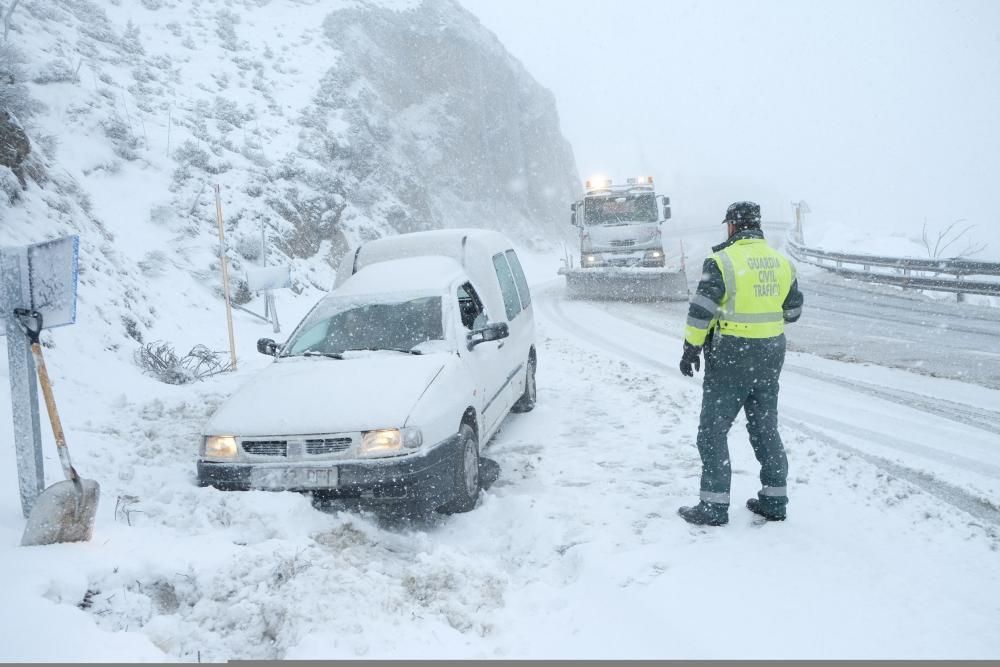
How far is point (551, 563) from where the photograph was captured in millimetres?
3941

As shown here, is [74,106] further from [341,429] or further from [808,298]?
[808,298]

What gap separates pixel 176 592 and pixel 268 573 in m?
0.42

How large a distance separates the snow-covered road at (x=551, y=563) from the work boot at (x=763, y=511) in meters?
0.07

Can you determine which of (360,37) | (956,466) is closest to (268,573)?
(956,466)

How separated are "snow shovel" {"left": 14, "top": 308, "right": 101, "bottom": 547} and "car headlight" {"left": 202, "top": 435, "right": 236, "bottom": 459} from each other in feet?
3.00

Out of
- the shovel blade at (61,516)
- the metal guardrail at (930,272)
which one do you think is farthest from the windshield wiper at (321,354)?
the metal guardrail at (930,272)

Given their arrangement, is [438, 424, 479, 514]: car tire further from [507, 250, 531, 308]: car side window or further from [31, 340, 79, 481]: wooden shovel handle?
[507, 250, 531, 308]: car side window

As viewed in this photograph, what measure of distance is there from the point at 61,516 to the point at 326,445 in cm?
143

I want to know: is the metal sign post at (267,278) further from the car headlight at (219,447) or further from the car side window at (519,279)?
the car headlight at (219,447)

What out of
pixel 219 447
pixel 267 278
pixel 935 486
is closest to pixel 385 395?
pixel 219 447

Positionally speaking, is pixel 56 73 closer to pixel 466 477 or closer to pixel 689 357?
pixel 466 477

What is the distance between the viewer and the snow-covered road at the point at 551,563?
2.92 metres

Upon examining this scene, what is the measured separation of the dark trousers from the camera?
4.07 m

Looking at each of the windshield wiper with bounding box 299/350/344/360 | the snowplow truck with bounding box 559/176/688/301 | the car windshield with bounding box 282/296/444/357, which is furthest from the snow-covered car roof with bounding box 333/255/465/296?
the snowplow truck with bounding box 559/176/688/301
